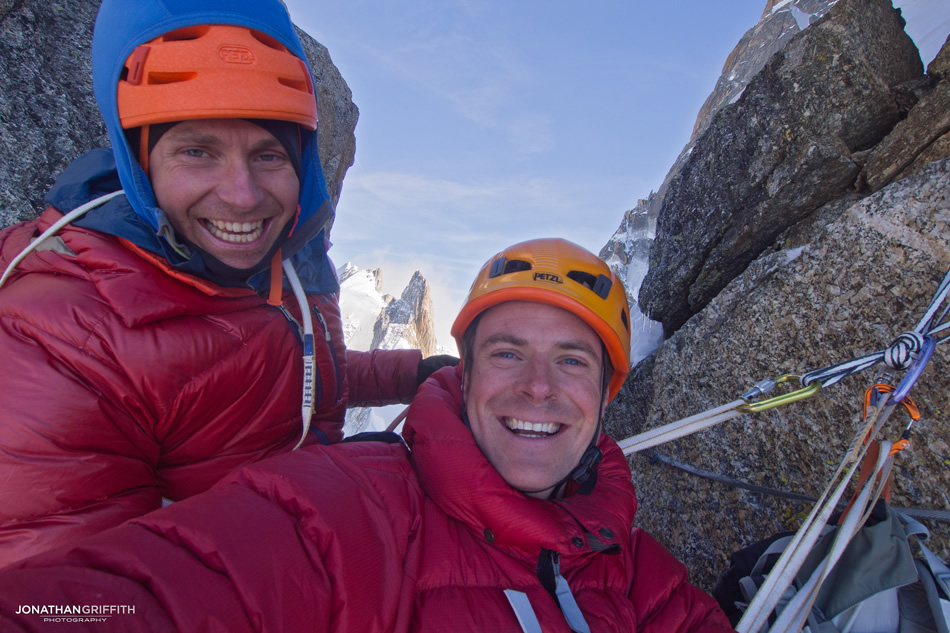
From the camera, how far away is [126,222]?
2023 mm

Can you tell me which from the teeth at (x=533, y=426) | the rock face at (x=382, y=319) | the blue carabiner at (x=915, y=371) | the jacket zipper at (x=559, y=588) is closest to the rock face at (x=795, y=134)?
the blue carabiner at (x=915, y=371)

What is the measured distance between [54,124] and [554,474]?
168 inches

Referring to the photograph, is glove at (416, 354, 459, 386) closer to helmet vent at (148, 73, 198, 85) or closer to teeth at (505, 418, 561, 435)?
teeth at (505, 418, 561, 435)

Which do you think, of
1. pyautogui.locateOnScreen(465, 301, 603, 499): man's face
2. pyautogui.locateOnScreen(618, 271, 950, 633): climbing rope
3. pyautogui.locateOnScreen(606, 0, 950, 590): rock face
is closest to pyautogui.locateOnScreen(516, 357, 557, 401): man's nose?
pyautogui.locateOnScreen(465, 301, 603, 499): man's face

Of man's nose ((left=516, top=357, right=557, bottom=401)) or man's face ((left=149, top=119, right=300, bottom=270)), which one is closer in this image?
man's face ((left=149, top=119, right=300, bottom=270))

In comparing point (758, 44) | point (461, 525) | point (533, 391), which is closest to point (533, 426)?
point (533, 391)

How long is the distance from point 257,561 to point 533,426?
1339 millimetres

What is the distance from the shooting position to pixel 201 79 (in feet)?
6.84

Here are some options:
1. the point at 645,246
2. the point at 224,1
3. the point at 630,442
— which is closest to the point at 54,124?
the point at 224,1

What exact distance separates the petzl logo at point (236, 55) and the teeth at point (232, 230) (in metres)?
0.75

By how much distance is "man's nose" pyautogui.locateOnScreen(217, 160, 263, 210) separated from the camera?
2.14m

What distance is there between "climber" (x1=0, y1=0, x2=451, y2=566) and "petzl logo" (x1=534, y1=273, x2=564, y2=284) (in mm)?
1334

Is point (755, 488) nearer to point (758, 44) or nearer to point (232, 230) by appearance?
point (232, 230)

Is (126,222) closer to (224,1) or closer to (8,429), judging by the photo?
(8,429)
